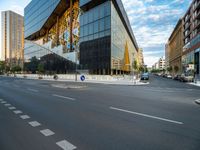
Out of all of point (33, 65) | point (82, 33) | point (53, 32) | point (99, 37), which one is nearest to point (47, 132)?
point (99, 37)

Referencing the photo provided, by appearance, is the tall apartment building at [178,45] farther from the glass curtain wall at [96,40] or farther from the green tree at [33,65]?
the green tree at [33,65]

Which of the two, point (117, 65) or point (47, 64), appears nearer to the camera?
point (117, 65)

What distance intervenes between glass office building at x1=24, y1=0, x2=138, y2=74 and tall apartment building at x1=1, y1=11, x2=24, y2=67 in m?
64.1

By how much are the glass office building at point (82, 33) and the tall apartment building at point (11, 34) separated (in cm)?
6406

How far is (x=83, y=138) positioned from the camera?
14.1 ft

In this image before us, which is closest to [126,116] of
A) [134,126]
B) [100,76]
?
[134,126]

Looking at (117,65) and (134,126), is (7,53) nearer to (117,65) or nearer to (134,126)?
(117,65)

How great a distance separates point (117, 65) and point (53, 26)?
41.3 metres

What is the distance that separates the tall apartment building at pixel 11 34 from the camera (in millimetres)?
135788

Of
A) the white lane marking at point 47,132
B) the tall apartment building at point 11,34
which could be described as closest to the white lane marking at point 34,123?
the white lane marking at point 47,132

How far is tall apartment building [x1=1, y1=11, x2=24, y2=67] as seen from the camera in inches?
5346

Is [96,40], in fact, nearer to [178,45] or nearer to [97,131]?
[97,131]

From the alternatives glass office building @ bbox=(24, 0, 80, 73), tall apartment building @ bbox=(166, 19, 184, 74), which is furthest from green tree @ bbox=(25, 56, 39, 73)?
tall apartment building @ bbox=(166, 19, 184, 74)

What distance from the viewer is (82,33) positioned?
45.8 m
